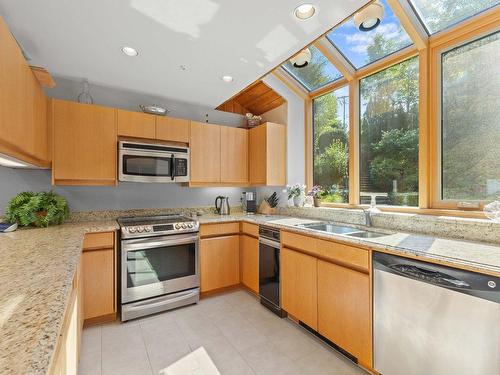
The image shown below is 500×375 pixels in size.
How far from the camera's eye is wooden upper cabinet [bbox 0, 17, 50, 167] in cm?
122

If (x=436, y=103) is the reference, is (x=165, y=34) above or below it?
above

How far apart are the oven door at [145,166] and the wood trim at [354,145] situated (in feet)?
6.94

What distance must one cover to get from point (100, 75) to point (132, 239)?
1.78m

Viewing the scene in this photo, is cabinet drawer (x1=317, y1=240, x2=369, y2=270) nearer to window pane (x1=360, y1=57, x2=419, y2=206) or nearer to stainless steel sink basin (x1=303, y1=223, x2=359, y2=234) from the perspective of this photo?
stainless steel sink basin (x1=303, y1=223, x2=359, y2=234)

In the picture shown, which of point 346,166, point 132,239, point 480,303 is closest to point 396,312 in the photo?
point 480,303

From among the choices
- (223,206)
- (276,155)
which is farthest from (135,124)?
(276,155)

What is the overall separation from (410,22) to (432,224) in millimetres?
1741

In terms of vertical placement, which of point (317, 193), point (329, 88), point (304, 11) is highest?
point (329, 88)

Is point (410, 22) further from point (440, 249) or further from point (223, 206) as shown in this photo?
point (223, 206)

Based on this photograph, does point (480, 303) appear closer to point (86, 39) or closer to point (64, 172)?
point (86, 39)

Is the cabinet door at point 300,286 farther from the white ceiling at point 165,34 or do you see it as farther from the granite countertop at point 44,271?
the white ceiling at point 165,34

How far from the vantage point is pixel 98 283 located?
2312 mm

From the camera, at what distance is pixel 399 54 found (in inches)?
94.2

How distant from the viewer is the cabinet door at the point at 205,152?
315 centimetres
